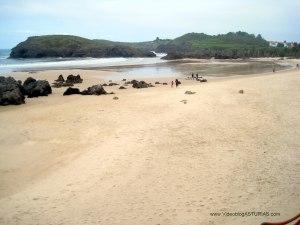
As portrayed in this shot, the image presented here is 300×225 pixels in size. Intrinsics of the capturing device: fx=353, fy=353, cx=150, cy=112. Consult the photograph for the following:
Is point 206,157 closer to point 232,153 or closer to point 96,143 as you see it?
point 232,153

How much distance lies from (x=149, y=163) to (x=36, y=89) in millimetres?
17230

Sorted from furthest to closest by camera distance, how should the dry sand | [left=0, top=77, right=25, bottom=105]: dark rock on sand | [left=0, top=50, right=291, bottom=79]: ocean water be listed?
[left=0, top=50, right=291, bottom=79]: ocean water, [left=0, top=77, right=25, bottom=105]: dark rock on sand, the dry sand

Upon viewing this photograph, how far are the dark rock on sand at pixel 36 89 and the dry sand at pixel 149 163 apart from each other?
5872 millimetres

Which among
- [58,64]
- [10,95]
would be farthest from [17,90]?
[58,64]

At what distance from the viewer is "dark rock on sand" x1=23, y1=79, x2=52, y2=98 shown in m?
26.1

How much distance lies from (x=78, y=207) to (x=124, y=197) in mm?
1229

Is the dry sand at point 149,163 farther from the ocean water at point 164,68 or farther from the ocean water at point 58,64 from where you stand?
the ocean water at point 58,64

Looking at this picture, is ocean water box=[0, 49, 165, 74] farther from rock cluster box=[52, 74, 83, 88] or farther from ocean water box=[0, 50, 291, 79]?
rock cluster box=[52, 74, 83, 88]

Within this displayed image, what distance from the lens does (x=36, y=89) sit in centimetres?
2619

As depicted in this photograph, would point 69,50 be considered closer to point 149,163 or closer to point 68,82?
point 68,82

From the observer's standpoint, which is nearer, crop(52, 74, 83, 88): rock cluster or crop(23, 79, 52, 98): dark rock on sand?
crop(23, 79, 52, 98): dark rock on sand

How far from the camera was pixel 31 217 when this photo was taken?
848 centimetres

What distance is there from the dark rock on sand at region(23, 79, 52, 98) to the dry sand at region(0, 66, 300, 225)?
5.87 metres

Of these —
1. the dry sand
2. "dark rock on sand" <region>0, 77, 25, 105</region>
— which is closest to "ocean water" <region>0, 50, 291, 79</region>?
"dark rock on sand" <region>0, 77, 25, 105</region>
